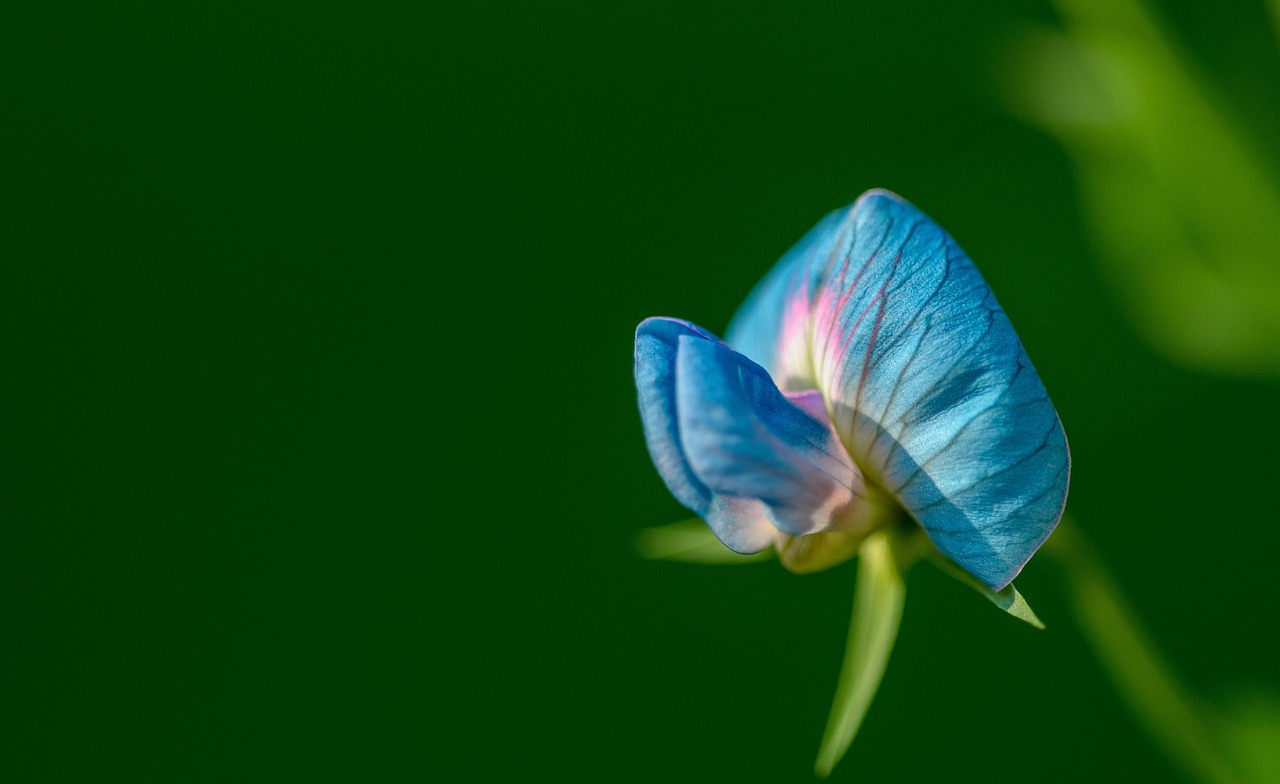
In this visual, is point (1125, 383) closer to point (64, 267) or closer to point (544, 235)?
point (544, 235)

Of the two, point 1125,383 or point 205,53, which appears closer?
point 1125,383

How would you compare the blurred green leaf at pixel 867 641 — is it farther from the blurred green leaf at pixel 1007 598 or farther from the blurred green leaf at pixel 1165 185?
the blurred green leaf at pixel 1165 185

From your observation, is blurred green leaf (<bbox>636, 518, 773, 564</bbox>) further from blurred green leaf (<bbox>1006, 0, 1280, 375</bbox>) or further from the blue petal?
blurred green leaf (<bbox>1006, 0, 1280, 375</bbox>)

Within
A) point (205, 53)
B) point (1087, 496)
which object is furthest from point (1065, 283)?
point (205, 53)

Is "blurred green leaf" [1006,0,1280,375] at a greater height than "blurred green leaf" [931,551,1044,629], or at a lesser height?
greater

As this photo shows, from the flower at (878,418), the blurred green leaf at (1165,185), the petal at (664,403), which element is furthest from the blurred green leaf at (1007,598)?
A: the blurred green leaf at (1165,185)

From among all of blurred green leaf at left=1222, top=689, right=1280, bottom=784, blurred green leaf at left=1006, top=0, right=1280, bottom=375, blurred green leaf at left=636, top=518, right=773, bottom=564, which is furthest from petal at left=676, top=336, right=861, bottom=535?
blurred green leaf at left=1006, top=0, right=1280, bottom=375
